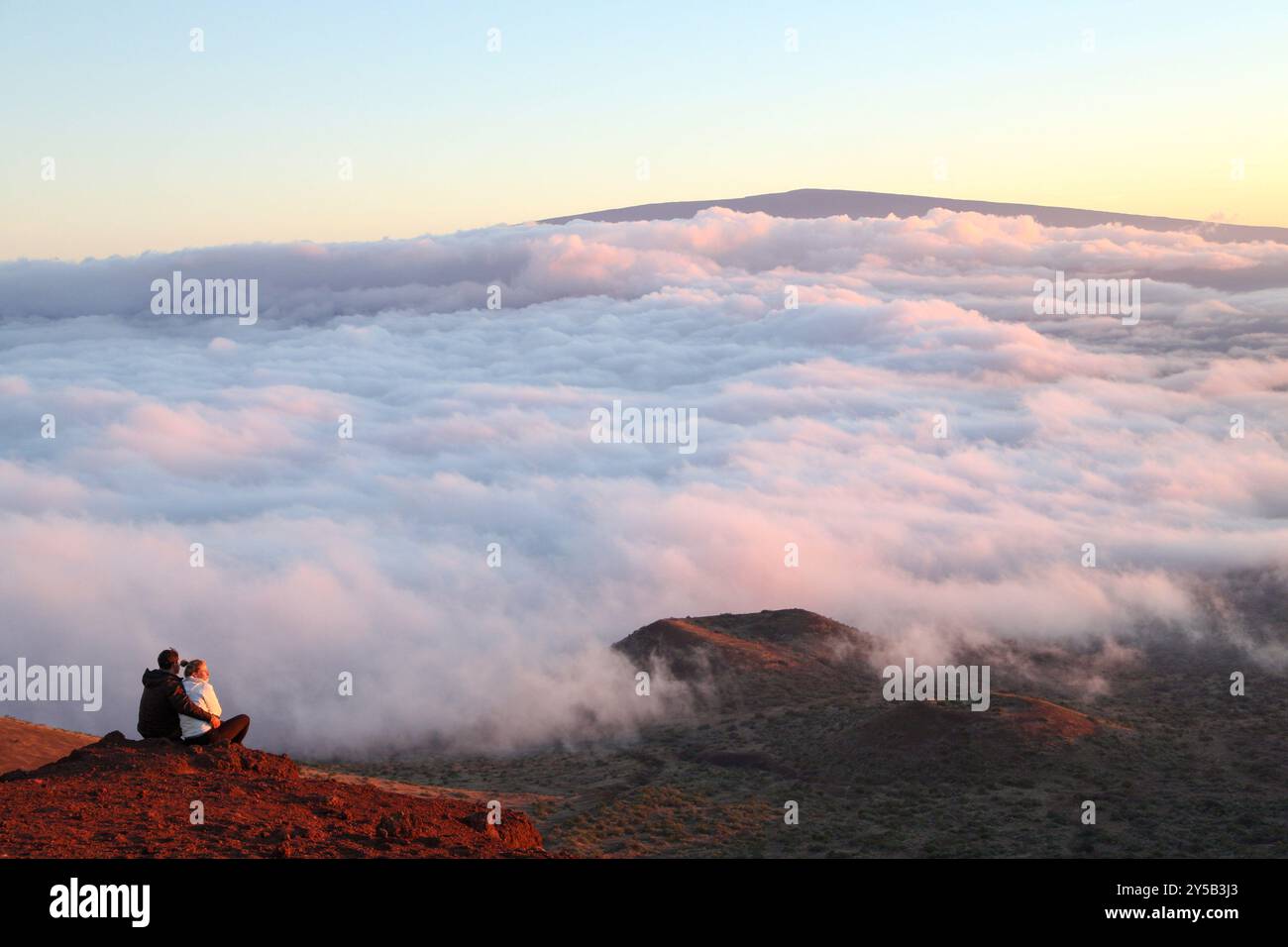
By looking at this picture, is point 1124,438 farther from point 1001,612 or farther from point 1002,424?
point 1001,612

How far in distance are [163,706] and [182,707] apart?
602mm

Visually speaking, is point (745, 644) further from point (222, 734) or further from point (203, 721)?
point (203, 721)

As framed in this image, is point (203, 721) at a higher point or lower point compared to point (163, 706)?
lower

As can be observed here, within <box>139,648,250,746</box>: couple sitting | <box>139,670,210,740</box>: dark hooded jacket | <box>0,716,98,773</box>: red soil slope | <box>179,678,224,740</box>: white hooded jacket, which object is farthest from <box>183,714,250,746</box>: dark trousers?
<box>0,716,98,773</box>: red soil slope

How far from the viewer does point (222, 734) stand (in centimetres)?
1756

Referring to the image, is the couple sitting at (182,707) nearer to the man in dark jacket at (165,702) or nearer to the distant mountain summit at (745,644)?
the man in dark jacket at (165,702)

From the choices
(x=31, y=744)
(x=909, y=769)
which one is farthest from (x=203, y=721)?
(x=909, y=769)

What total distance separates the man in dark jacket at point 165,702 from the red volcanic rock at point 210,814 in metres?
0.28

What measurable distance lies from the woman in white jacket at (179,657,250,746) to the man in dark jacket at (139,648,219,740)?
93mm

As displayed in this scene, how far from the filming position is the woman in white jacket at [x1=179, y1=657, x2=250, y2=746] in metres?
16.6

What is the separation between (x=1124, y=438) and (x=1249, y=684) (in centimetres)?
10776

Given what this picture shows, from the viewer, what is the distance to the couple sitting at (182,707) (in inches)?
654

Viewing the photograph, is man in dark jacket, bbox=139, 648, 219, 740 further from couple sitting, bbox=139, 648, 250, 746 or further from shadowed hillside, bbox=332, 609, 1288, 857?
shadowed hillside, bbox=332, 609, 1288, 857

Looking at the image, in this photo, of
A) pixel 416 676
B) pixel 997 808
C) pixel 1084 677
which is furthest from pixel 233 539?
pixel 997 808
